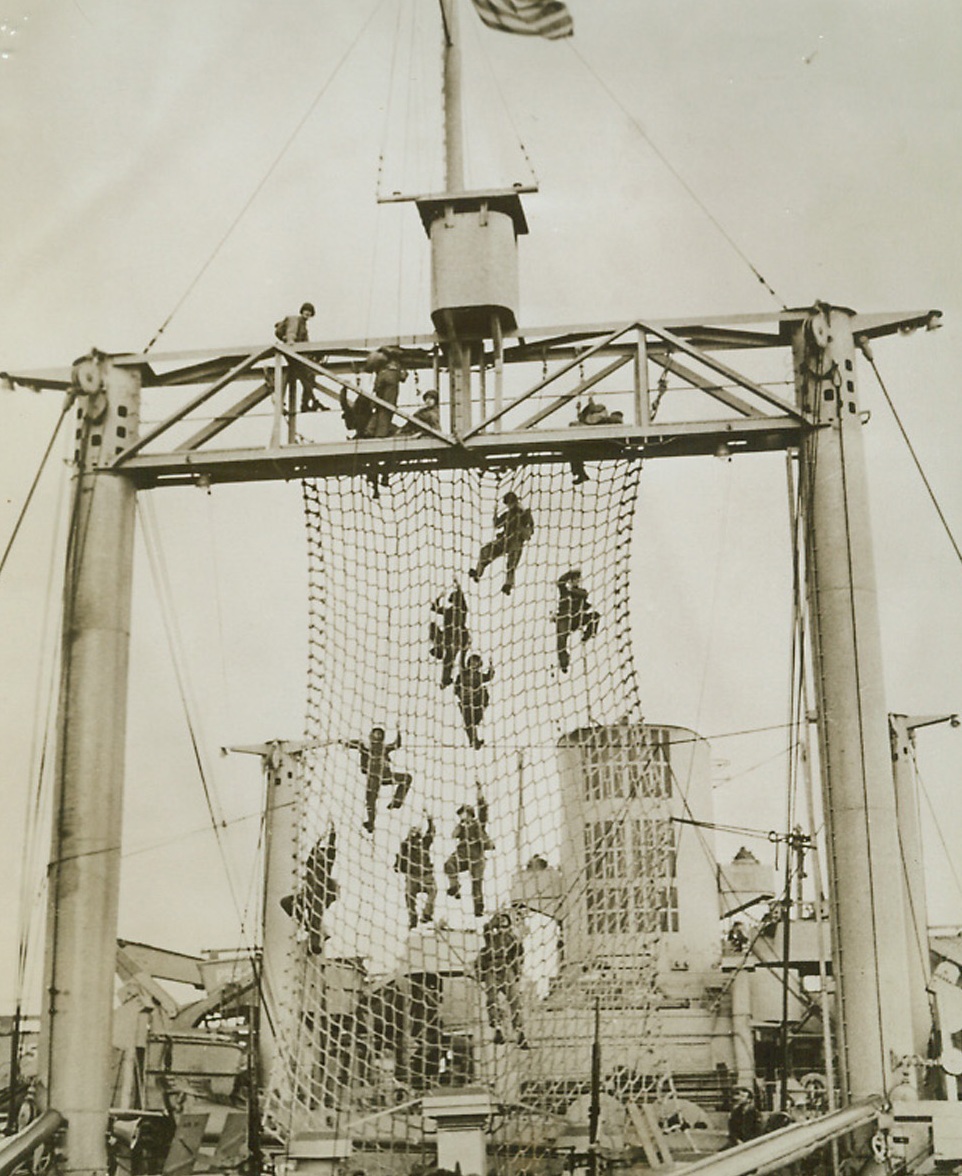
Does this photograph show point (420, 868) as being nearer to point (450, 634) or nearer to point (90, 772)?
point (450, 634)

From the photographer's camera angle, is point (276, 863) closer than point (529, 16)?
No

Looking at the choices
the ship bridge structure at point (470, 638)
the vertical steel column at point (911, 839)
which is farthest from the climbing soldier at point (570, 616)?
the vertical steel column at point (911, 839)

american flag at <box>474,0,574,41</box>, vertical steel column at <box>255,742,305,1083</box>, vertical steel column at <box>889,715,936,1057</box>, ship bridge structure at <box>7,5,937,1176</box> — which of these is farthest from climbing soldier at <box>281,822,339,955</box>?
vertical steel column at <box>889,715,936,1057</box>

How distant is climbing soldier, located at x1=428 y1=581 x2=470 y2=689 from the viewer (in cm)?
941

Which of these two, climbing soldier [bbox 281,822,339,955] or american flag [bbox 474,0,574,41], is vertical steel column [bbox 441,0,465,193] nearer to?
american flag [bbox 474,0,574,41]

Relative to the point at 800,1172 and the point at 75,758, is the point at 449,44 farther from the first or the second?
the point at 800,1172

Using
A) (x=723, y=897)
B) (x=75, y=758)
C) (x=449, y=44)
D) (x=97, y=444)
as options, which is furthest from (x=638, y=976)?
(x=723, y=897)

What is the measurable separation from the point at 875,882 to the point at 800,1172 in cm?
173

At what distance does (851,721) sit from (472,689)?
2482 millimetres

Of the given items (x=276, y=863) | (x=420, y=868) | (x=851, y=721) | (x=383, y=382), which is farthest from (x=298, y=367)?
(x=276, y=863)

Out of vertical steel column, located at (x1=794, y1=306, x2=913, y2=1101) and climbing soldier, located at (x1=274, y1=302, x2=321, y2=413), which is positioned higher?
climbing soldier, located at (x1=274, y1=302, x2=321, y2=413)

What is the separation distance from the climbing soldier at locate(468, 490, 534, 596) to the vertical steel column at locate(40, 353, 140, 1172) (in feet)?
7.53

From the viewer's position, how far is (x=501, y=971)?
381 inches

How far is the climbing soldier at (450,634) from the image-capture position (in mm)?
9414
